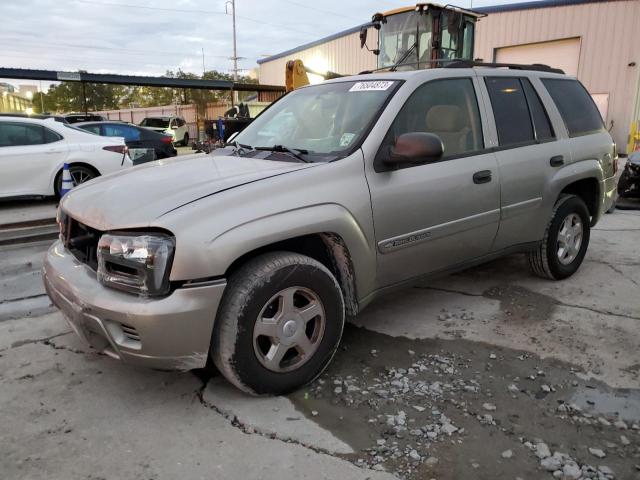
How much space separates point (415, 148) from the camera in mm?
2924

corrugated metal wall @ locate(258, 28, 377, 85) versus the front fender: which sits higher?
corrugated metal wall @ locate(258, 28, 377, 85)

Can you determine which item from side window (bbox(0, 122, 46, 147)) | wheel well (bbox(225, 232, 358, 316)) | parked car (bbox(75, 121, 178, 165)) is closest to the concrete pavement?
wheel well (bbox(225, 232, 358, 316))

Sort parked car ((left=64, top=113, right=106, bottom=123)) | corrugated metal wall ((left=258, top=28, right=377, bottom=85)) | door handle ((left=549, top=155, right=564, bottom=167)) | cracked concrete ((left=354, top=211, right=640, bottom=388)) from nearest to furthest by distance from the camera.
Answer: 1. cracked concrete ((left=354, top=211, right=640, bottom=388))
2. door handle ((left=549, top=155, right=564, bottom=167))
3. parked car ((left=64, top=113, right=106, bottom=123))
4. corrugated metal wall ((left=258, top=28, right=377, bottom=85))

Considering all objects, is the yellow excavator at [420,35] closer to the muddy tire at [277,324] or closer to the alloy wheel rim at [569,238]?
the alloy wheel rim at [569,238]

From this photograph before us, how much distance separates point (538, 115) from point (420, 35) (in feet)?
26.1

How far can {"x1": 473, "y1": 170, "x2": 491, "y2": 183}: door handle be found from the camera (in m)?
3.52

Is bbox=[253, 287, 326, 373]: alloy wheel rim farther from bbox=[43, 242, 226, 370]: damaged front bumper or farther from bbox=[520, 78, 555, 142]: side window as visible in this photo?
bbox=[520, 78, 555, 142]: side window

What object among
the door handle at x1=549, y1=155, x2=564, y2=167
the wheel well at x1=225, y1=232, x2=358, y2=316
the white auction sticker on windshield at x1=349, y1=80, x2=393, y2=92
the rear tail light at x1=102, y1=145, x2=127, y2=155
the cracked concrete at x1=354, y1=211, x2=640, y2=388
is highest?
the white auction sticker on windshield at x1=349, y1=80, x2=393, y2=92

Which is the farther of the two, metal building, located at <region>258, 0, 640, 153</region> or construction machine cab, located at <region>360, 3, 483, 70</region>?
metal building, located at <region>258, 0, 640, 153</region>

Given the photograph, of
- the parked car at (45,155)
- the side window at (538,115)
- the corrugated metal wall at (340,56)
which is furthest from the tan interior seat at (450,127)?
the corrugated metal wall at (340,56)

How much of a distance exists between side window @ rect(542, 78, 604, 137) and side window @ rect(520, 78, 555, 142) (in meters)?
0.22

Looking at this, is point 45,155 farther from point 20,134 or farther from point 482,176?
point 482,176

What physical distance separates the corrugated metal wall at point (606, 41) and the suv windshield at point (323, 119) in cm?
→ 1801

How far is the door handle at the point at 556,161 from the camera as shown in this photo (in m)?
4.08
